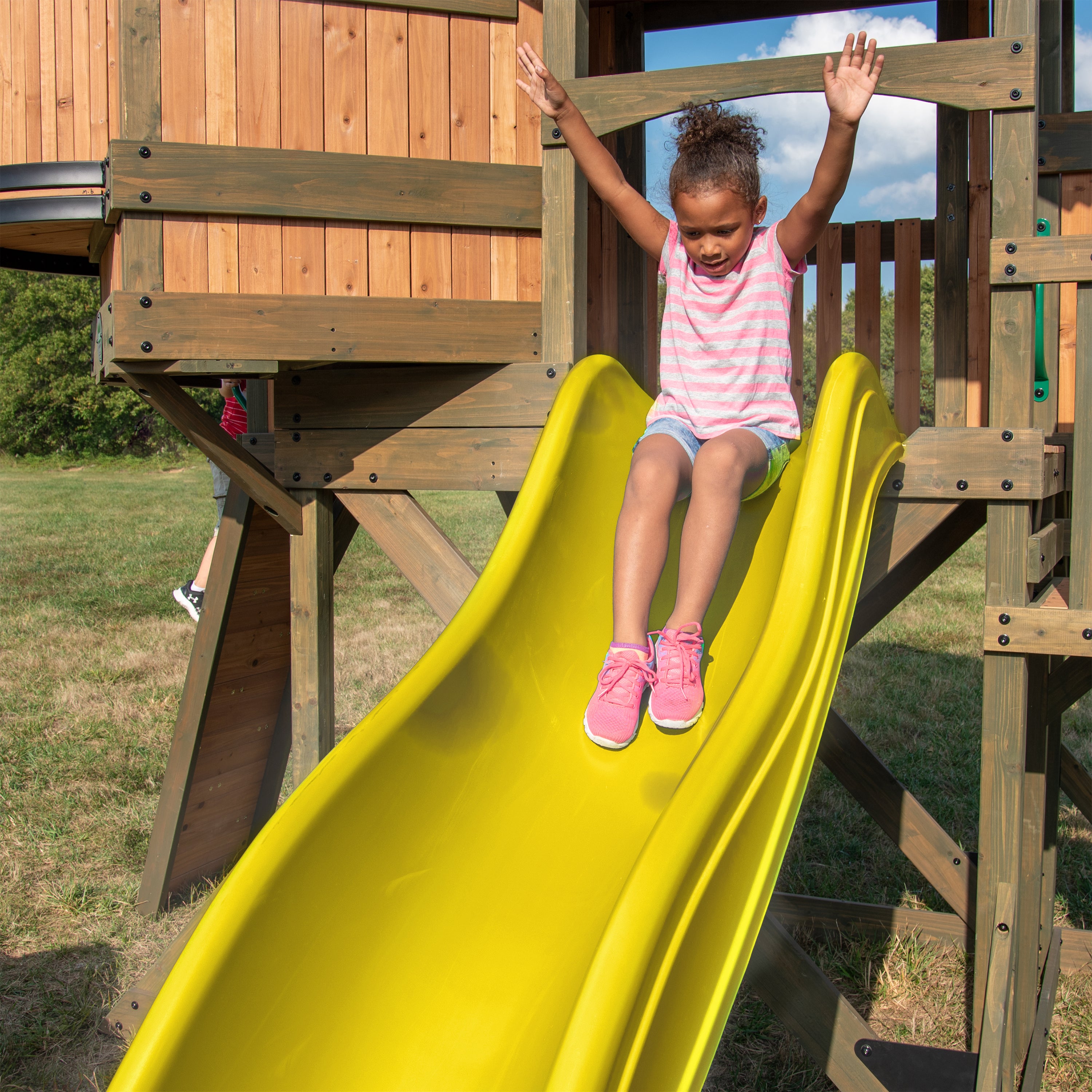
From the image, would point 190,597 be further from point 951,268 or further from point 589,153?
point 951,268

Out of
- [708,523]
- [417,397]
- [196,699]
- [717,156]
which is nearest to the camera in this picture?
[708,523]

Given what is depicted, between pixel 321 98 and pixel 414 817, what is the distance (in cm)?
212

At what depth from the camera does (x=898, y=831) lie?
3.70m

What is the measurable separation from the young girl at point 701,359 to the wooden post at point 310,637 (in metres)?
1.24

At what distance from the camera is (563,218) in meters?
3.09

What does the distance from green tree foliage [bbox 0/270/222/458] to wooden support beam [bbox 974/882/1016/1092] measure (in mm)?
27462

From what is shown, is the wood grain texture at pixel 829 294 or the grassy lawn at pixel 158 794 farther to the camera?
the wood grain texture at pixel 829 294

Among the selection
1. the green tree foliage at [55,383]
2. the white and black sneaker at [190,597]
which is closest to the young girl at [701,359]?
the white and black sneaker at [190,597]

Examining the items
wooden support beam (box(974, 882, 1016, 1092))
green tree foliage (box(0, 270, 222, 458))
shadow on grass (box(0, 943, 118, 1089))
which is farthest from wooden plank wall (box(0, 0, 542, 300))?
green tree foliage (box(0, 270, 222, 458))

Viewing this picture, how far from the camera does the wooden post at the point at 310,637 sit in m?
3.46

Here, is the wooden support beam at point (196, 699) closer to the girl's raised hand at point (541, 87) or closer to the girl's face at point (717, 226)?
the girl's raised hand at point (541, 87)

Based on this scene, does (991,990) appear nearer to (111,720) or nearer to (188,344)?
(188,344)

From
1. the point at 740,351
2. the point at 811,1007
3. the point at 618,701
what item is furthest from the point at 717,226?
the point at 811,1007

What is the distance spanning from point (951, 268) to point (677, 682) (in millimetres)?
2794
